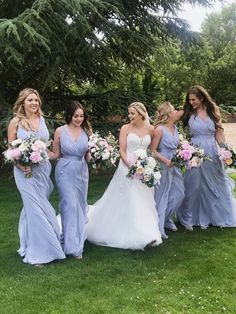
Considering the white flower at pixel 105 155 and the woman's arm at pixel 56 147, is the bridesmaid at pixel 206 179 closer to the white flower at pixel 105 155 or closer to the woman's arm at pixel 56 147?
the white flower at pixel 105 155

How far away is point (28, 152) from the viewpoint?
521cm

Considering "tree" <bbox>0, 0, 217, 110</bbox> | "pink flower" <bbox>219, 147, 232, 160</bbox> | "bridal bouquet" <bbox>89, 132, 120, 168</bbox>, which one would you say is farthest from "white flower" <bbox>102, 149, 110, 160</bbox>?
"tree" <bbox>0, 0, 217, 110</bbox>

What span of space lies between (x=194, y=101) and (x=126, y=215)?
2.05 metres

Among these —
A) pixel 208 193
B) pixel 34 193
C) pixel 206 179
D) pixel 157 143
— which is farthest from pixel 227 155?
pixel 34 193

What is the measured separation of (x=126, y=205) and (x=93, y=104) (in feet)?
20.8

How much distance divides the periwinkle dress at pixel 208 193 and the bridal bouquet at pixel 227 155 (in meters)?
0.16

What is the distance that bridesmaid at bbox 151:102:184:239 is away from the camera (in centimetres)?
648

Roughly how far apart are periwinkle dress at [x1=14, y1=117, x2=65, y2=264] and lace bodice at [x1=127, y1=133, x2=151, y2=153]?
1196mm

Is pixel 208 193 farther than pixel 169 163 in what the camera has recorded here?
Yes

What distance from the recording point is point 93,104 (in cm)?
1203

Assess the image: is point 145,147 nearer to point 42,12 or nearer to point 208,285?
point 208,285

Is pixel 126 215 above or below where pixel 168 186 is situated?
below

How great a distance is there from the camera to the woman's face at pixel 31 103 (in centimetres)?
540

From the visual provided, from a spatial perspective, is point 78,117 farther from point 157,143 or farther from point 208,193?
point 208,193
